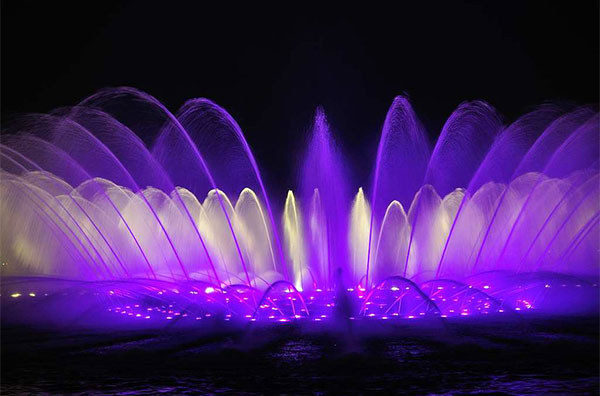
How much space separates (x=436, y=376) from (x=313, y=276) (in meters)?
32.3

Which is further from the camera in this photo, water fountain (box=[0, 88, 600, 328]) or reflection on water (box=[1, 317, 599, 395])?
water fountain (box=[0, 88, 600, 328])

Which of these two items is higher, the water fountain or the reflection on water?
the water fountain

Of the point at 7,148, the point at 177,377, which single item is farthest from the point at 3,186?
the point at 177,377

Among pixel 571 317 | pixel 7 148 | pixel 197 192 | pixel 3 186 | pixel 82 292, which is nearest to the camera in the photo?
pixel 571 317

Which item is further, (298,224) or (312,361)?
(298,224)

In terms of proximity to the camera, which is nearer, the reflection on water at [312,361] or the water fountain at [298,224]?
the reflection on water at [312,361]

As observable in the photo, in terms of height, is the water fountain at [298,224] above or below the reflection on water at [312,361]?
above

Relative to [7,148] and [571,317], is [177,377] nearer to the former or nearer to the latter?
[571,317]

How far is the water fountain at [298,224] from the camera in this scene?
30547 millimetres

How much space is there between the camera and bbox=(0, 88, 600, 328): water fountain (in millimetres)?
30547

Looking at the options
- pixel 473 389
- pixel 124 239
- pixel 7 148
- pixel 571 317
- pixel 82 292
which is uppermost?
pixel 7 148

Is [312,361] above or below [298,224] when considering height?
below

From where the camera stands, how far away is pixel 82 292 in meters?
32.4

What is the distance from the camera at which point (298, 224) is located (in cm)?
5475
